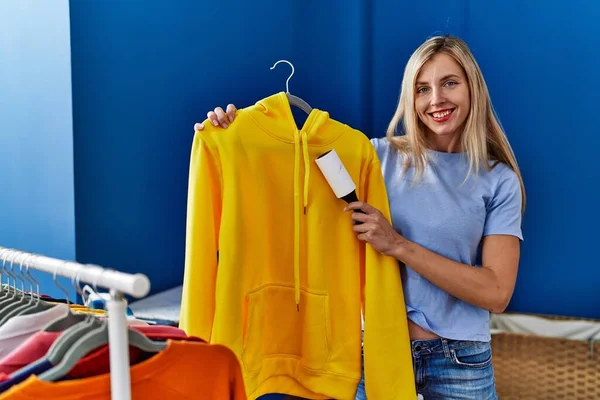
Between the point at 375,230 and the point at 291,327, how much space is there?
288 millimetres

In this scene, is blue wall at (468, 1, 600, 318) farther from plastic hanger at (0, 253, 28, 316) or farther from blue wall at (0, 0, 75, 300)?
plastic hanger at (0, 253, 28, 316)

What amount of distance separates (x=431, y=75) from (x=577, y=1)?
4.43 feet

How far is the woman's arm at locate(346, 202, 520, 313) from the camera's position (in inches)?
52.4

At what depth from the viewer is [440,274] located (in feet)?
4.44

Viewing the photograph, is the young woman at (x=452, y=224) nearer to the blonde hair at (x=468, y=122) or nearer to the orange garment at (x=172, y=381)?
the blonde hair at (x=468, y=122)

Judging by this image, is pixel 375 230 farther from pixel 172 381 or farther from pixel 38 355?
pixel 38 355

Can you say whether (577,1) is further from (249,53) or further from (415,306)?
(415,306)

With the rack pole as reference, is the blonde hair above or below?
above

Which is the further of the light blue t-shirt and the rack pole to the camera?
the light blue t-shirt

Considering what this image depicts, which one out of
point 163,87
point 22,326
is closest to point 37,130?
point 163,87

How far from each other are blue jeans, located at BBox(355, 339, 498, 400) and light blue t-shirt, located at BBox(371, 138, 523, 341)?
0.03 m

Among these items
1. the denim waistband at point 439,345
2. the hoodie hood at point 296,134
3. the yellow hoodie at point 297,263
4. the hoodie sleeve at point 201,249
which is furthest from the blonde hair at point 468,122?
the hoodie sleeve at point 201,249

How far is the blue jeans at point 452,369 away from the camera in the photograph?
139 centimetres

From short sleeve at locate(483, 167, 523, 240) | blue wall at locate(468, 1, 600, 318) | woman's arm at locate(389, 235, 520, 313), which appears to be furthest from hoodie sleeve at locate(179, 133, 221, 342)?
blue wall at locate(468, 1, 600, 318)
